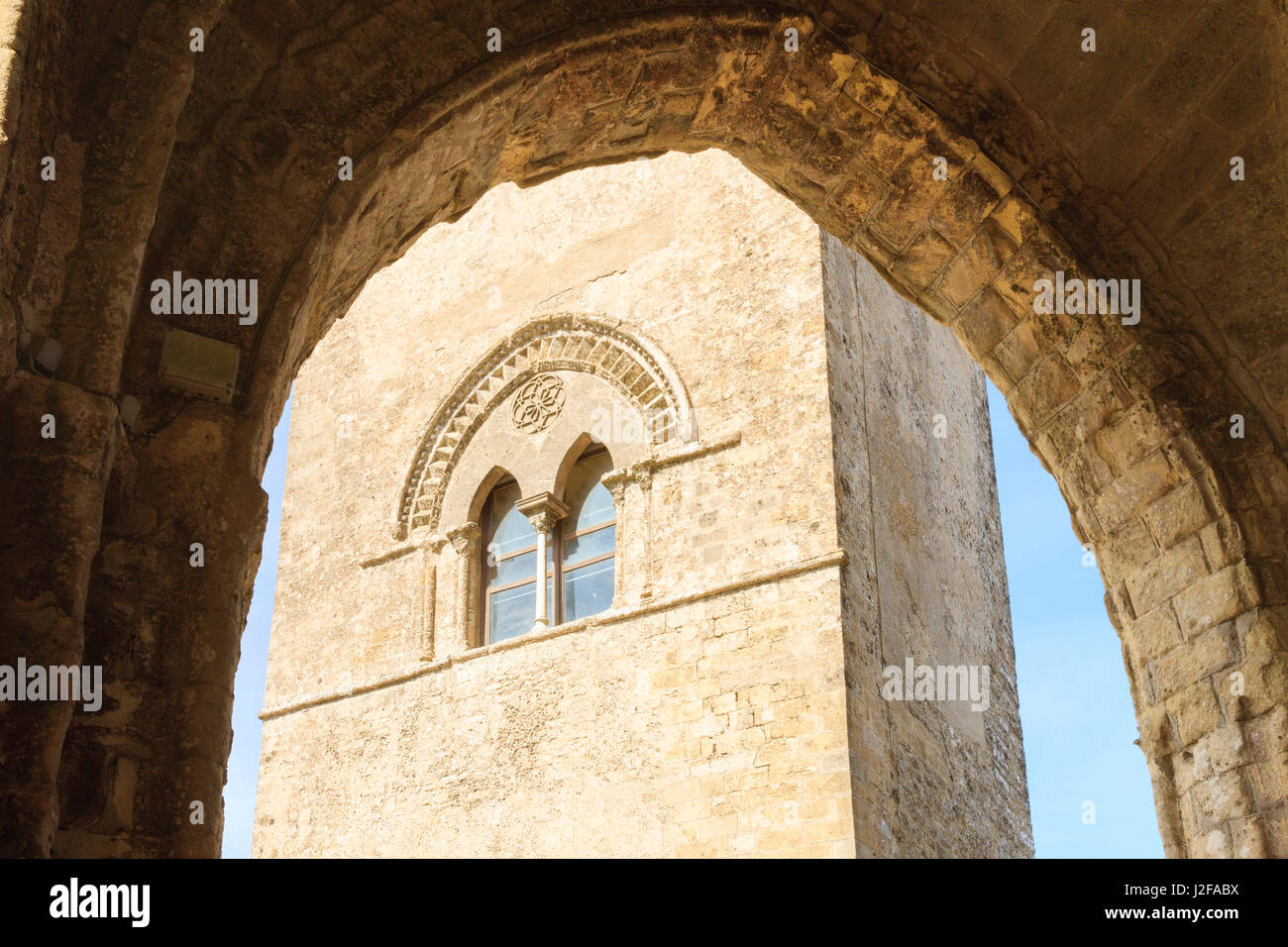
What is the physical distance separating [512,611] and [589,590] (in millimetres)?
717

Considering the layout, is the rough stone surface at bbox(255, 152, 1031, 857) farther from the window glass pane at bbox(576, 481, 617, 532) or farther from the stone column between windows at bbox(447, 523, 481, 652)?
the window glass pane at bbox(576, 481, 617, 532)

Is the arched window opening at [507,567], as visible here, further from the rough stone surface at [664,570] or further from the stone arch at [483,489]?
the rough stone surface at [664,570]

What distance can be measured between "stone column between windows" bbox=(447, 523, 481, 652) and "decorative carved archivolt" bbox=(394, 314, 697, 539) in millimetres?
374

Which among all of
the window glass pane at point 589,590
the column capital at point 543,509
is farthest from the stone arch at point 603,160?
the column capital at point 543,509

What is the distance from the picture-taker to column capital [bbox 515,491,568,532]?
411 inches

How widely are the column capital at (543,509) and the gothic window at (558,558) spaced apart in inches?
2.2

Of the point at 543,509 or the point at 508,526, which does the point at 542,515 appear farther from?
the point at 508,526

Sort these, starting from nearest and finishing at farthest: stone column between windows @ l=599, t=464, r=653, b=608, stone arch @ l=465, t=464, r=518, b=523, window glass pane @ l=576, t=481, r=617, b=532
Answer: stone column between windows @ l=599, t=464, r=653, b=608 < window glass pane @ l=576, t=481, r=617, b=532 < stone arch @ l=465, t=464, r=518, b=523

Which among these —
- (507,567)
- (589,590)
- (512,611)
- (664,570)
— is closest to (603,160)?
(664,570)

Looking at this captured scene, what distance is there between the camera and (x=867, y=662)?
28.7ft

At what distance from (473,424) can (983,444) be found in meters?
4.99

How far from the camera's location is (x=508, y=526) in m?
10.8

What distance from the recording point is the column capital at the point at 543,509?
10.4 metres

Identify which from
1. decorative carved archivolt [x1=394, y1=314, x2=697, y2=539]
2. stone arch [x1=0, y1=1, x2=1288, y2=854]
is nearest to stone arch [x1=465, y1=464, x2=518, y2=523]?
decorative carved archivolt [x1=394, y1=314, x2=697, y2=539]
